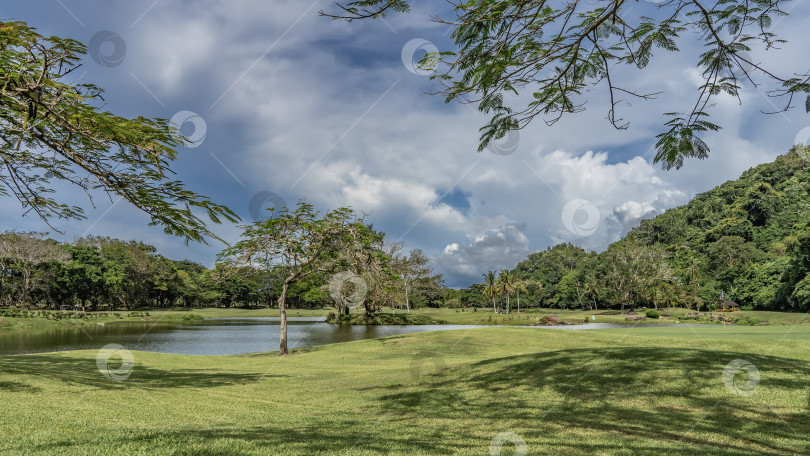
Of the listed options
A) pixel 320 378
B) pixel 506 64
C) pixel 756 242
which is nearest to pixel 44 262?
pixel 320 378

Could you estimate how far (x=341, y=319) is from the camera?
2041 inches

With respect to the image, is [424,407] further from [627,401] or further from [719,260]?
[719,260]

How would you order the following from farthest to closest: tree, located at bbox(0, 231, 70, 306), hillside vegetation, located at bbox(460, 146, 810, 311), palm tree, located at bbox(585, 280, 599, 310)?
palm tree, located at bbox(585, 280, 599, 310) < hillside vegetation, located at bbox(460, 146, 810, 311) < tree, located at bbox(0, 231, 70, 306)

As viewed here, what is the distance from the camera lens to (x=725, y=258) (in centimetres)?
7806

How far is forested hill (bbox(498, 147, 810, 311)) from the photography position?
60.1 m

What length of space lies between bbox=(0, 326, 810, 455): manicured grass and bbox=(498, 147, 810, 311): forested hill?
52.3 metres

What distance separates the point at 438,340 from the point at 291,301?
3846 inches

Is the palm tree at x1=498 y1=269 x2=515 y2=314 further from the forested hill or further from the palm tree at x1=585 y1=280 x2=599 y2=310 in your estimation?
the palm tree at x1=585 y1=280 x2=599 y2=310

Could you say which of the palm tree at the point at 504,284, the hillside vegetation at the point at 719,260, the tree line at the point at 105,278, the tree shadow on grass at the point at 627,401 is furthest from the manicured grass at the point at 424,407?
the palm tree at the point at 504,284

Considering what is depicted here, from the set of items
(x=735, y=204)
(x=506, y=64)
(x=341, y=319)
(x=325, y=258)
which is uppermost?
(x=735, y=204)

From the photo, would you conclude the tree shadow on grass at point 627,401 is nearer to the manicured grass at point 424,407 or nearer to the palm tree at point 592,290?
the manicured grass at point 424,407

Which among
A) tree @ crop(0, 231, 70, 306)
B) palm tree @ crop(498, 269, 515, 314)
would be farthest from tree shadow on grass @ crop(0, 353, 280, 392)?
palm tree @ crop(498, 269, 515, 314)

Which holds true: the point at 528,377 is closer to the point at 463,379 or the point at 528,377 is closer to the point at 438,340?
the point at 463,379

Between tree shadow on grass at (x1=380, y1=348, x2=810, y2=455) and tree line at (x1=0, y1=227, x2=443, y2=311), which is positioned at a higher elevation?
tree line at (x1=0, y1=227, x2=443, y2=311)
